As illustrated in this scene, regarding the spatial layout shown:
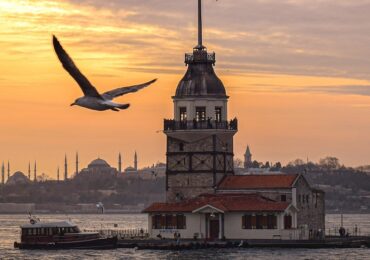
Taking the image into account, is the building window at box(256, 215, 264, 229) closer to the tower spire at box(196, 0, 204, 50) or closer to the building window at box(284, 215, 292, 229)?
the building window at box(284, 215, 292, 229)

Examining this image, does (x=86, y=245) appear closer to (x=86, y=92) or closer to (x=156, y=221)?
(x=156, y=221)

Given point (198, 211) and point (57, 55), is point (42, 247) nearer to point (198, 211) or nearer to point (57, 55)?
point (198, 211)

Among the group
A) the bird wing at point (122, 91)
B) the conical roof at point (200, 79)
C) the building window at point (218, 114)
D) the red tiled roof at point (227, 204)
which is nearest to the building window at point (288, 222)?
the red tiled roof at point (227, 204)

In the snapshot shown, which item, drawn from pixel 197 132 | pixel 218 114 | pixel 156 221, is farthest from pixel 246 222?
pixel 218 114

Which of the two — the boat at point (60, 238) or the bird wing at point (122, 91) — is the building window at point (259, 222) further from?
the bird wing at point (122, 91)

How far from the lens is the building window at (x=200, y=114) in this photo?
11431 cm

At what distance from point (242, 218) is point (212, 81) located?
40.5 ft

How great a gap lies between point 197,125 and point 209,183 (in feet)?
15.4

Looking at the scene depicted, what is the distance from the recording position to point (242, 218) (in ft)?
359

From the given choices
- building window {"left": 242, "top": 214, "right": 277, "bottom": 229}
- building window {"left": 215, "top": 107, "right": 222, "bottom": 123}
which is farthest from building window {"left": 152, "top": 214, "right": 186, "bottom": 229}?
building window {"left": 215, "top": 107, "right": 222, "bottom": 123}

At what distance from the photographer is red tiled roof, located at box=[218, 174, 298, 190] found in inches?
4432

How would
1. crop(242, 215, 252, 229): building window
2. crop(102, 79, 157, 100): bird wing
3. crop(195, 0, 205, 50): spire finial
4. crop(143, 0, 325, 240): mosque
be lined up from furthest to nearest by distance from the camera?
crop(195, 0, 205, 50): spire finial, crop(143, 0, 325, 240): mosque, crop(242, 215, 252, 229): building window, crop(102, 79, 157, 100): bird wing

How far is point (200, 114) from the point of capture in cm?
11475

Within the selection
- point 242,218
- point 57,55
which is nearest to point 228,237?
point 242,218
